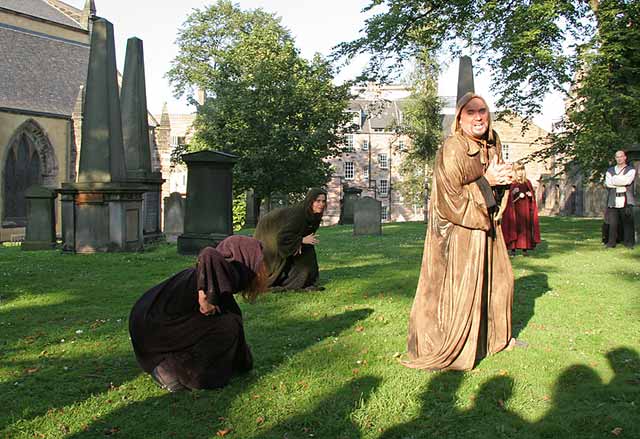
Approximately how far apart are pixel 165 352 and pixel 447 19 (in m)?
19.5

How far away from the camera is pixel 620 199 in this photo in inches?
559

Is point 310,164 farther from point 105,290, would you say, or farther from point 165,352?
point 165,352

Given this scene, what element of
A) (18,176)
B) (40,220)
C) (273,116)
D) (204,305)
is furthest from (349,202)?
(204,305)

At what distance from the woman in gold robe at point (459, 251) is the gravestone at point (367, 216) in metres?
14.8

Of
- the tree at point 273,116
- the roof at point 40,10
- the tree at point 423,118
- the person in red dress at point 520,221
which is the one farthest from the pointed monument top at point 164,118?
the person in red dress at point 520,221

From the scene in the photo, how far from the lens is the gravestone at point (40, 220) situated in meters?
16.5

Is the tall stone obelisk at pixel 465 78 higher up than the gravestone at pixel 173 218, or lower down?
higher up

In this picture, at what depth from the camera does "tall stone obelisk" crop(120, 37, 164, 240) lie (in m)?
17.4

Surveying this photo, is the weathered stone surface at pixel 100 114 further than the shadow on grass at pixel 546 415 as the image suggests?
Yes

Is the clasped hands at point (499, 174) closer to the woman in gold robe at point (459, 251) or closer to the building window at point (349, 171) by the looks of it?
the woman in gold robe at point (459, 251)

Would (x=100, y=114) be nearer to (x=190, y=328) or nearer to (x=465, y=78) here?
(x=465, y=78)

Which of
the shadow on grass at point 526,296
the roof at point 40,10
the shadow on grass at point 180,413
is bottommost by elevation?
the shadow on grass at point 180,413

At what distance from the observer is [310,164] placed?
101 ft

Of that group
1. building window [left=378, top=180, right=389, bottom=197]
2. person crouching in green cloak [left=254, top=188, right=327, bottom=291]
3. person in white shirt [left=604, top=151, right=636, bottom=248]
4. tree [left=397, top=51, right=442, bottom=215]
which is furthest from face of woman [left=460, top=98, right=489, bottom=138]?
building window [left=378, top=180, right=389, bottom=197]
